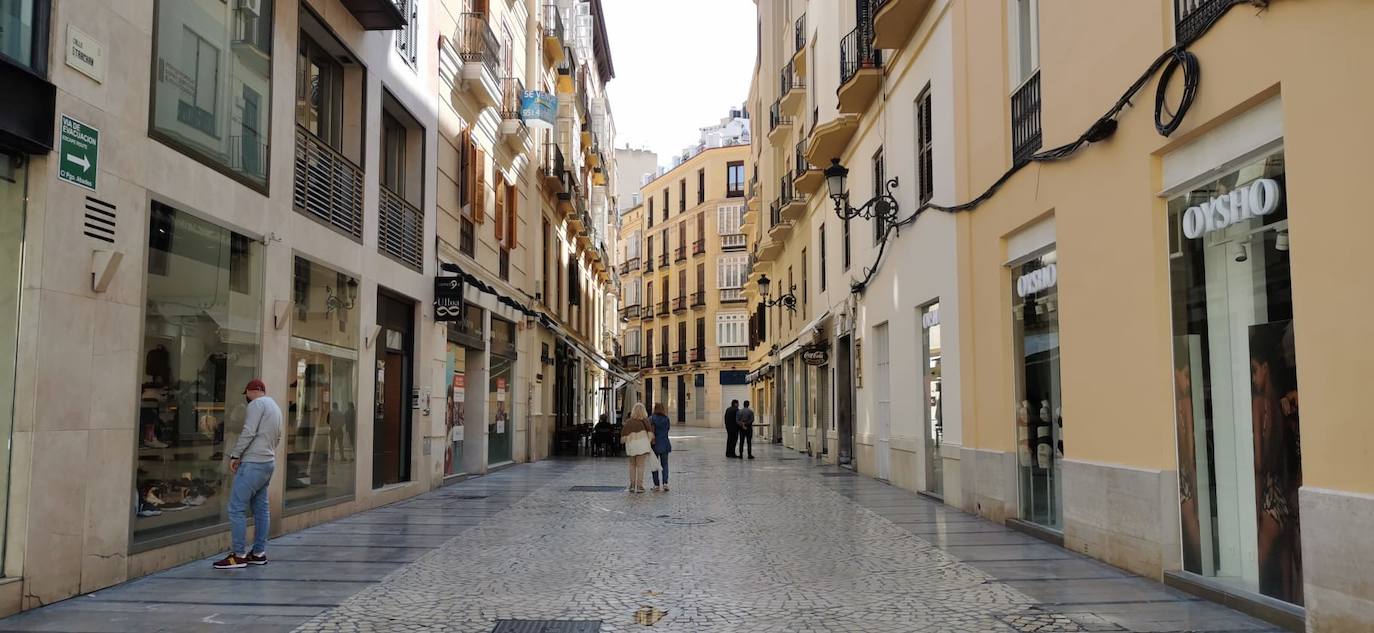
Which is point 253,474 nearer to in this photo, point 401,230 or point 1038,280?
point 401,230

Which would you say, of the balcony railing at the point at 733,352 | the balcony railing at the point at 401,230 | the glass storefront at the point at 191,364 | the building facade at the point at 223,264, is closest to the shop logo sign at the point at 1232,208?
the building facade at the point at 223,264

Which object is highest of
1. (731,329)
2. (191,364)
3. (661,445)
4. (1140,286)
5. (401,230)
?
(731,329)

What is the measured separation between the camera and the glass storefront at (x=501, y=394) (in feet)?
69.9

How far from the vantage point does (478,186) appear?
19062mm

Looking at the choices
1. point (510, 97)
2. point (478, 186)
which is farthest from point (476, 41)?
point (510, 97)

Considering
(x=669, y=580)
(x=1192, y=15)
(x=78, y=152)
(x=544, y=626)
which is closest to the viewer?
(x=544, y=626)

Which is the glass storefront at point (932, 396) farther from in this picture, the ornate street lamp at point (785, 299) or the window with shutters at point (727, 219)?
the window with shutters at point (727, 219)

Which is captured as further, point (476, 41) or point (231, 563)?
point (476, 41)

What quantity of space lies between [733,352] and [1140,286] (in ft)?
189

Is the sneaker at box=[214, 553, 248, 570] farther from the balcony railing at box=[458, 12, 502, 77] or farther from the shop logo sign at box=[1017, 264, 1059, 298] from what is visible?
the balcony railing at box=[458, 12, 502, 77]

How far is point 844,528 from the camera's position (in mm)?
11453

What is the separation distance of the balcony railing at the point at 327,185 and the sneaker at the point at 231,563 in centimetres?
417

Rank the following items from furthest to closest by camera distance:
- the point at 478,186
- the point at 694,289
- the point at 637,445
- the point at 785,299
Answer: the point at 694,289 < the point at 785,299 < the point at 478,186 < the point at 637,445

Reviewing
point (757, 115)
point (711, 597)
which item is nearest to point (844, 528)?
point (711, 597)
